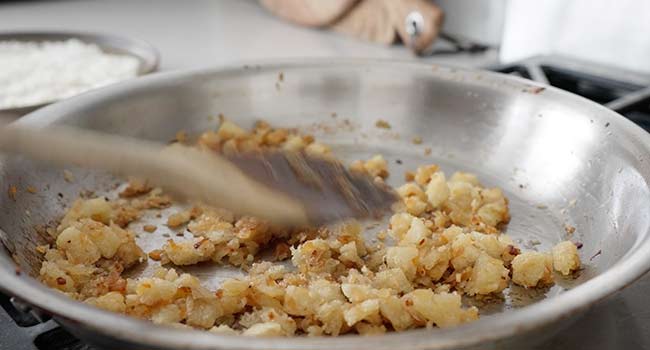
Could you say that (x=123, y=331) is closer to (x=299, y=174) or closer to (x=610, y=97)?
(x=299, y=174)

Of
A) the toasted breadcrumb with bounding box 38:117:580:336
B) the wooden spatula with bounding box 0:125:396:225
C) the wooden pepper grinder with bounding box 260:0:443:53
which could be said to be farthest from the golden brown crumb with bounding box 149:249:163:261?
the wooden pepper grinder with bounding box 260:0:443:53

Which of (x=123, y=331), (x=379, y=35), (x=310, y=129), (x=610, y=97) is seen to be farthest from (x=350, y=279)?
A: (x=379, y=35)

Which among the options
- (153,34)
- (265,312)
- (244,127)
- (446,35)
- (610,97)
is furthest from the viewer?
(153,34)

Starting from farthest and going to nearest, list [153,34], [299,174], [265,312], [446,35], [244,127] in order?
[153,34]
[446,35]
[244,127]
[299,174]
[265,312]

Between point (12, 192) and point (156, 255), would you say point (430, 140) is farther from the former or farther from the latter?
point (12, 192)

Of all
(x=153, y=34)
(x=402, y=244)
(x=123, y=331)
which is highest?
(x=123, y=331)

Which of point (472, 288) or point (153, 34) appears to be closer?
point (472, 288)

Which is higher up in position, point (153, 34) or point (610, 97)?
point (610, 97)

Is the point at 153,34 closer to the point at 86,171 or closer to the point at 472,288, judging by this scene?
the point at 86,171
